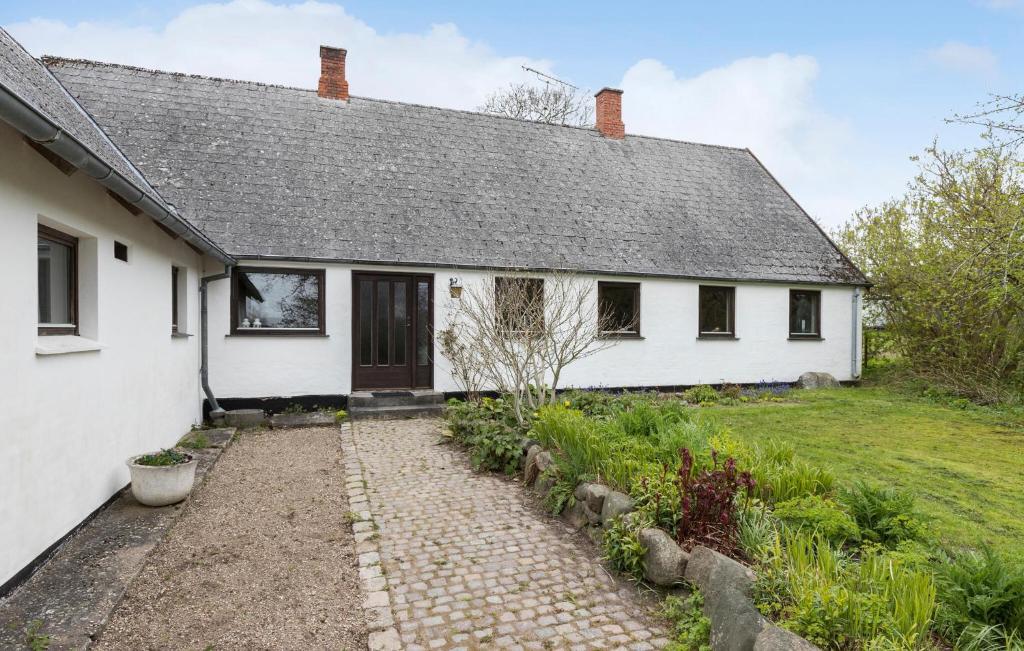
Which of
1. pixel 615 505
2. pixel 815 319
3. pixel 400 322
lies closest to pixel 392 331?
pixel 400 322

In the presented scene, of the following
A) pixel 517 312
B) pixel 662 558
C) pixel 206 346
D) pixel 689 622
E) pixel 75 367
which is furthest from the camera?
pixel 206 346

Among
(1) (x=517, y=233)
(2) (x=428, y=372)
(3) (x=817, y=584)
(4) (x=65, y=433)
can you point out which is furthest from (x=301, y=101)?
(3) (x=817, y=584)

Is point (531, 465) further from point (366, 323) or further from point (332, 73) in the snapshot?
point (332, 73)

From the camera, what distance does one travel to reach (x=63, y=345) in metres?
4.43

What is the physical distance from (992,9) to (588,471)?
30.0ft

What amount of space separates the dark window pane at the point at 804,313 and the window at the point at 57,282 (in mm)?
13800

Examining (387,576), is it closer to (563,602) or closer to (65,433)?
(563,602)

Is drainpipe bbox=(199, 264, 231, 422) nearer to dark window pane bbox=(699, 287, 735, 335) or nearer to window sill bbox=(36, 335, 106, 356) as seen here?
window sill bbox=(36, 335, 106, 356)

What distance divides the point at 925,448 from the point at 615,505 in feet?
17.5

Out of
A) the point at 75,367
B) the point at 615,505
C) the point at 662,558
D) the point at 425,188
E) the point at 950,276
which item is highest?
the point at 425,188

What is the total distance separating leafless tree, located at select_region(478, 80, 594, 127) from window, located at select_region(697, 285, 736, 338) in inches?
480

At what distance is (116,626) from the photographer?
3391 mm

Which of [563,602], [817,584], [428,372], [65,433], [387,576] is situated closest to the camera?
[817,584]

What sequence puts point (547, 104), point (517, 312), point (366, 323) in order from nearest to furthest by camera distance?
point (517, 312) → point (366, 323) → point (547, 104)
